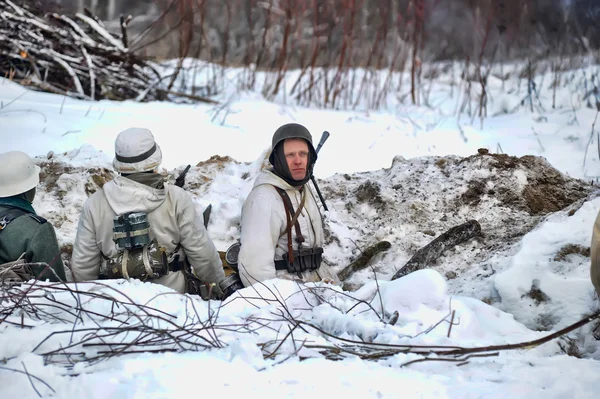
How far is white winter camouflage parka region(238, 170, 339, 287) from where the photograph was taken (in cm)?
373

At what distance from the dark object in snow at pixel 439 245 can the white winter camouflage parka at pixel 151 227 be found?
54.7 inches

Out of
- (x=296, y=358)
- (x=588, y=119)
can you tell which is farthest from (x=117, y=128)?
(x=588, y=119)

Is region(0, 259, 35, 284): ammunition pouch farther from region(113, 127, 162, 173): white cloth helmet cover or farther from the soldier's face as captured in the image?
the soldier's face

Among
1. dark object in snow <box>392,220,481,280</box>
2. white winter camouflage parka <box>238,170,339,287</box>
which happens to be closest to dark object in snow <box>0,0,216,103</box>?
white winter camouflage parka <box>238,170,339,287</box>

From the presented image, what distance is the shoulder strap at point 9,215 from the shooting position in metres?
3.63

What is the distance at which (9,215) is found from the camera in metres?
3.67

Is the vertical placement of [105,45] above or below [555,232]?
above

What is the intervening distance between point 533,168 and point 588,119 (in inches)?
139

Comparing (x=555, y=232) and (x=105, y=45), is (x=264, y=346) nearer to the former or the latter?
(x=555, y=232)

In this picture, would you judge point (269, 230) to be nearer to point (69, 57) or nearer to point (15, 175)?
point (15, 175)

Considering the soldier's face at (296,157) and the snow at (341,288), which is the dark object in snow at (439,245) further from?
the soldier's face at (296,157)

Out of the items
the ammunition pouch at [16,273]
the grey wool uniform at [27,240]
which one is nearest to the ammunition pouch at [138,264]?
the grey wool uniform at [27,240]

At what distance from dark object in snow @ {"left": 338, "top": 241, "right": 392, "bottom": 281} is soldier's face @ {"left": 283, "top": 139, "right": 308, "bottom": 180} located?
1191mm

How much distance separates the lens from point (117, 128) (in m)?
6.59
